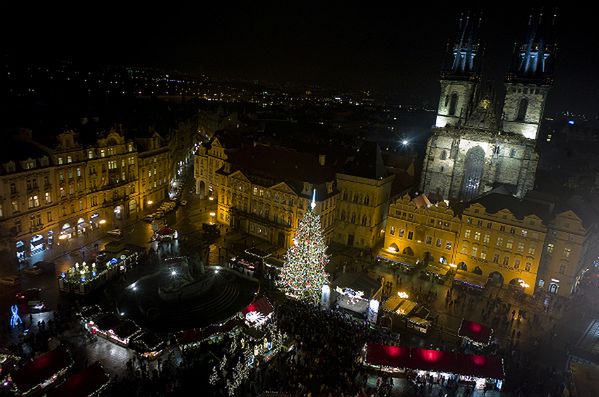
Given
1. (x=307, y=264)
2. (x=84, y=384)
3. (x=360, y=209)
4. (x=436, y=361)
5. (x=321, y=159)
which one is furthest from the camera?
(x=321, y=159)

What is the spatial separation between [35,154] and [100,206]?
11.3 m

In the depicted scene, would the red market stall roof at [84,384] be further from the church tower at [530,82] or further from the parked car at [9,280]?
the church tower at [530,82]

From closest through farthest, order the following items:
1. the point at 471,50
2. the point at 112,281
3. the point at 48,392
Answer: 1. the point at 48,392
2. the point at 112,281
3. the point at 471,50

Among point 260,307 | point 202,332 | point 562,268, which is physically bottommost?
point 202,332

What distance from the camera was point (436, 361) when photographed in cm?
3209

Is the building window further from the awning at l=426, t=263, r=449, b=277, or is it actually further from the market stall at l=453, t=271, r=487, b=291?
the awning at l=426, t=263, r=449, b=277

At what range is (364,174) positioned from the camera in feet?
189

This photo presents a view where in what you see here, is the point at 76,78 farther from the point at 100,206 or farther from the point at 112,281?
the point at 112,281

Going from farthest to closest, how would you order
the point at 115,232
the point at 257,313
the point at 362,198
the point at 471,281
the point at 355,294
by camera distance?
the point at 362,198
the point at 115,232
the point at 471,281
the point at 355,294
the point at 257,313

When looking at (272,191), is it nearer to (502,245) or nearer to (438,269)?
(438,269)

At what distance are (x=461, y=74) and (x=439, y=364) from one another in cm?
4493

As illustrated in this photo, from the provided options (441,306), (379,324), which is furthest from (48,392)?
(441,306)

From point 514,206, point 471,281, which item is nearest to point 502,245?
point 514,206

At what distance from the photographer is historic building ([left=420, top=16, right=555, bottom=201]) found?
5825cm
